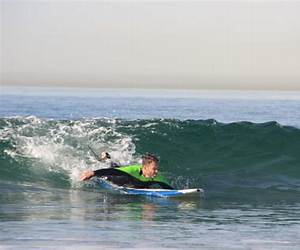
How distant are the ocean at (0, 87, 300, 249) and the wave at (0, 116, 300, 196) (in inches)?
1.2

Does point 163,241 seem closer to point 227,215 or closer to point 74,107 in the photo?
point 227,215

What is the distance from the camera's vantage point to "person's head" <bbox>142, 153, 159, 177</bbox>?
18.7 meters

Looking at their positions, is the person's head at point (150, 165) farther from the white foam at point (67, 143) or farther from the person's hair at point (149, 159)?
the white foam at point (67, 143)

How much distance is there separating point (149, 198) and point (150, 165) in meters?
0.68

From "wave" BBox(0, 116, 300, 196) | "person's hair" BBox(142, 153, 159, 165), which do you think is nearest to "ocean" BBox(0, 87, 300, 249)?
"wave" BBox(0, 116, 300, 196)

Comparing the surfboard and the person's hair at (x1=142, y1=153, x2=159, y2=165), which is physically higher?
the person's hair at (x1=142, y1=153, x2=159, y2=165)

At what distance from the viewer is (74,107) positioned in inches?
1826

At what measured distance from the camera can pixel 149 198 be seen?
18.8 meters

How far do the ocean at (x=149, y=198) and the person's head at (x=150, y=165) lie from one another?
548 mm

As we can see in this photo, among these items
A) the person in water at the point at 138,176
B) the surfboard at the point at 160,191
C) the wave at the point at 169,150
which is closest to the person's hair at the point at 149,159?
the person in water at the point at 138,176

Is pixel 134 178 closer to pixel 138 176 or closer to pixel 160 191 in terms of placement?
pixel 138 176

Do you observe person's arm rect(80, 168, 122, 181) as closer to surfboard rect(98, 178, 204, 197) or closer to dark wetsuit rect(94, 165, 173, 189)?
dark wetsuit rect(94, 165, 173, 189)

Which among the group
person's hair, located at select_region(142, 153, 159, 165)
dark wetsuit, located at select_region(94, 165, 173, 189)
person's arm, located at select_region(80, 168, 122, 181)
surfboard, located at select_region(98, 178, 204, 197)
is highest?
person's hair, located at select_region(142, 153, 159, 165)

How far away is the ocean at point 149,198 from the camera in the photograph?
13477 millimetres
